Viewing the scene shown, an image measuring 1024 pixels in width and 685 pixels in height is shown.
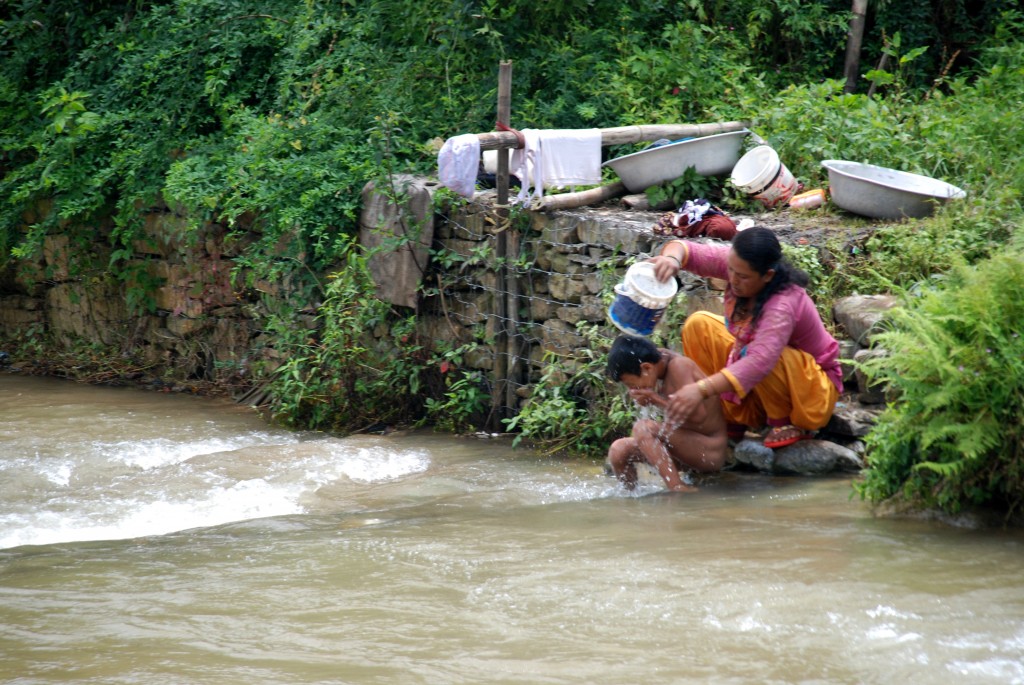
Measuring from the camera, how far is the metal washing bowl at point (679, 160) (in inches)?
258

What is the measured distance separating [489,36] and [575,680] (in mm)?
5981

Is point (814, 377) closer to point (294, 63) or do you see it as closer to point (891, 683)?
point (891, 683)

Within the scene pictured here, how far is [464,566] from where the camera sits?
3756 mm

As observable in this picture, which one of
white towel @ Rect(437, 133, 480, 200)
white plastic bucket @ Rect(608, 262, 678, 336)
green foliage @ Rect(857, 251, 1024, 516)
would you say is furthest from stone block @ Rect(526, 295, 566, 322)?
green foliage @ Rect(857, 251, 1024, 516)

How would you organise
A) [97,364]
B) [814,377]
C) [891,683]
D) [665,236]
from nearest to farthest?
[891,683]
[814,377]
[665,236]
[97,364]

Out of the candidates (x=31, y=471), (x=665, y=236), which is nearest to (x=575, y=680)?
(x=665, y=236)

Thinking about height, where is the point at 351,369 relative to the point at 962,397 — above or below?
below

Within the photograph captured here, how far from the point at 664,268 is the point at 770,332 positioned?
1.75ft

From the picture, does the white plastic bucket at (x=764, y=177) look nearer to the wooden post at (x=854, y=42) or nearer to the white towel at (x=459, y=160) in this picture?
the white towel at (x=459, y=160)

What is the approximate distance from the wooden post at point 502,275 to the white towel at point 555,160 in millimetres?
103

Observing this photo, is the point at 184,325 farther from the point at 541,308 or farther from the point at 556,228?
the point at 556,228

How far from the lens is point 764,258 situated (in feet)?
14.7

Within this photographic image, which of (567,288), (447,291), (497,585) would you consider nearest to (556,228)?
(567,288)

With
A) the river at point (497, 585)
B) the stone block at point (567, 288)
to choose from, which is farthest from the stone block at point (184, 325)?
the stone block at point (567, 288)
